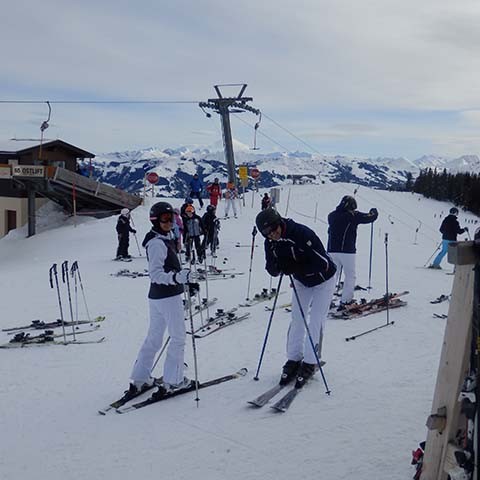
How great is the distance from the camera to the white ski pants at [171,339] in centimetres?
608

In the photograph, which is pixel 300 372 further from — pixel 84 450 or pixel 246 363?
pixel 84 450

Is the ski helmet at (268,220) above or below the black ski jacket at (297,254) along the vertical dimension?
above

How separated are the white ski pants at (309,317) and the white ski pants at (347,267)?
3608mm

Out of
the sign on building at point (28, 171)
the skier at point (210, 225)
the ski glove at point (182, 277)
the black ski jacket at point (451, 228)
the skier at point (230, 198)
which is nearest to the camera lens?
the ski glove at point (182, 277)

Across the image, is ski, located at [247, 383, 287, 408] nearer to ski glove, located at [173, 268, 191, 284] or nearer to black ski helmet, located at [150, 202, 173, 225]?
ski glove, located at [173, 268, 191, 284]

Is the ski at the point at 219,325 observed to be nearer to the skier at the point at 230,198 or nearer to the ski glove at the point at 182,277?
the ski glove at the point at 182,277

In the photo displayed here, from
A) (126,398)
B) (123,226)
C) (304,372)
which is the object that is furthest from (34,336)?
(123,226)

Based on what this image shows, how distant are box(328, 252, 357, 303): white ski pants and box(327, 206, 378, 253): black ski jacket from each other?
0.09 metres

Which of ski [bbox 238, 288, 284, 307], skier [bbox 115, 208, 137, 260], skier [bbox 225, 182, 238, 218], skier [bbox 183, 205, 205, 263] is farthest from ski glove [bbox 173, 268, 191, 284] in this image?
skier [bbox 225, 182, 238, 218]

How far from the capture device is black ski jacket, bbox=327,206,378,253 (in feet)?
33.3

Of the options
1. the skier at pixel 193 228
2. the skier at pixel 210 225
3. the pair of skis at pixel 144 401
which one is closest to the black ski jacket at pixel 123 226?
the skier at pixel 210 225

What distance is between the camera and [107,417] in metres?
5.95

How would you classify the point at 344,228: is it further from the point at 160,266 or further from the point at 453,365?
the point at 453,365

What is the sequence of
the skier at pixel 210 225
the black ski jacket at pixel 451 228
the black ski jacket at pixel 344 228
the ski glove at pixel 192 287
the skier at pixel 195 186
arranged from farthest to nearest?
the skier at pixel 195 186, the skier at pixel 210 225, the black ski jacket at pixel 451 228, the black ski jacket at pixel 344 228, the ski glove at pixel 192 287
